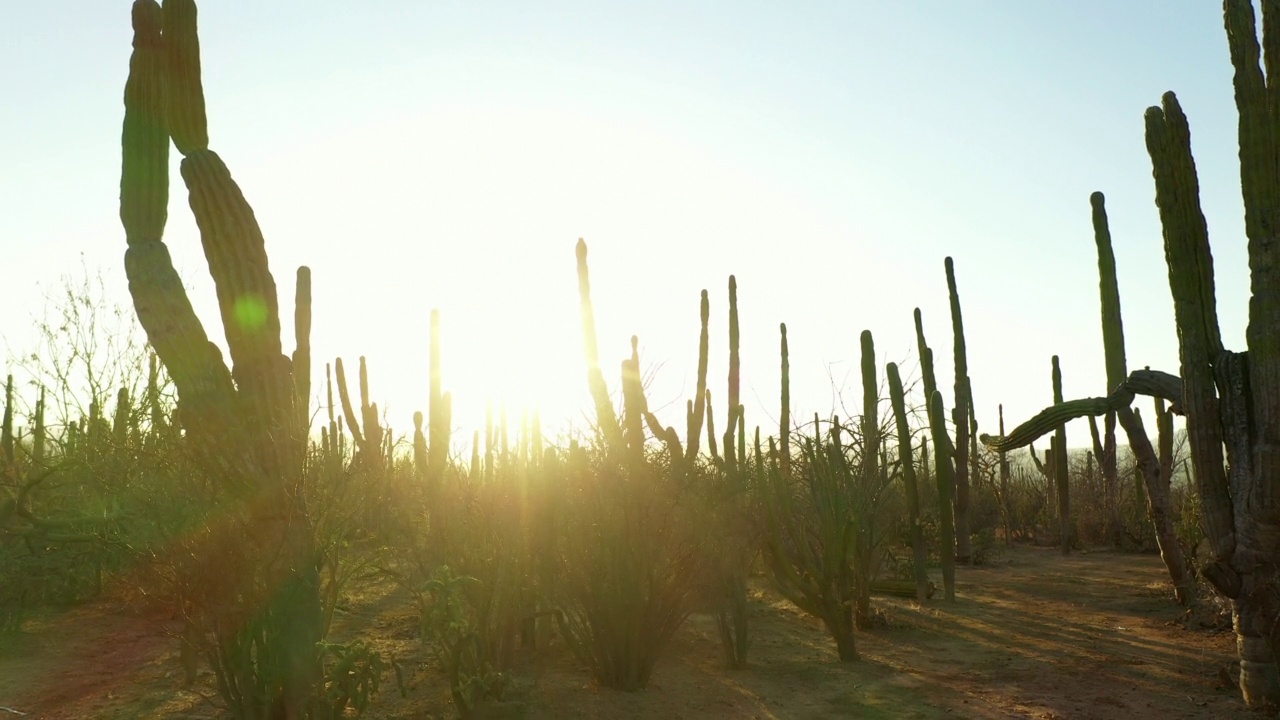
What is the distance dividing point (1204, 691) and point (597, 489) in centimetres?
495

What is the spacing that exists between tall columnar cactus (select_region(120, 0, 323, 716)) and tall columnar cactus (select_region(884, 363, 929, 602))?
307 inches

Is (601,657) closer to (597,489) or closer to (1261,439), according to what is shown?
(597,489)

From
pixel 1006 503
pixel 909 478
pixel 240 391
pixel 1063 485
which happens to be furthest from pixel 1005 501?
pixel 240 391

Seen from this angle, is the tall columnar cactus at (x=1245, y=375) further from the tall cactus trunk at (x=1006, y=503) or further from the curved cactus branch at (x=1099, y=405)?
the tall cactus trunk at (x=1006, y=503)

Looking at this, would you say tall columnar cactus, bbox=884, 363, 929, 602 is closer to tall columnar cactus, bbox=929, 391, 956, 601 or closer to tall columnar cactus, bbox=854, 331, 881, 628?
tall columnar cactus, bbox=929, 391, 956, 601

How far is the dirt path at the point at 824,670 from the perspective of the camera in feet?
24.2

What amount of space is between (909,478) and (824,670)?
5213 mm

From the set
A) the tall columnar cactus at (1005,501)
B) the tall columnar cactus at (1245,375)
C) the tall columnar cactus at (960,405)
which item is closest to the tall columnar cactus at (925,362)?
the tall columnar cactus at (960,405)

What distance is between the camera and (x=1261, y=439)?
268 inches

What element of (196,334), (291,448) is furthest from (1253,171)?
(196,334)

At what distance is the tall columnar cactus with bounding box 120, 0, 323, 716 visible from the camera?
20.6ft

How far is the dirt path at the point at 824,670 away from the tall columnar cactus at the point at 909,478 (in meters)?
0.37

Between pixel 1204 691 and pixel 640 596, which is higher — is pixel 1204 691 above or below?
below

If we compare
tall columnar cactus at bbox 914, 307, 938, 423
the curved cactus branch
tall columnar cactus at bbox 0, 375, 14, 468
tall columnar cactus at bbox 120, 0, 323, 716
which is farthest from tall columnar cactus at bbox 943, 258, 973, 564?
tall columnar cactus at bbox 0, 375, 14, 468
